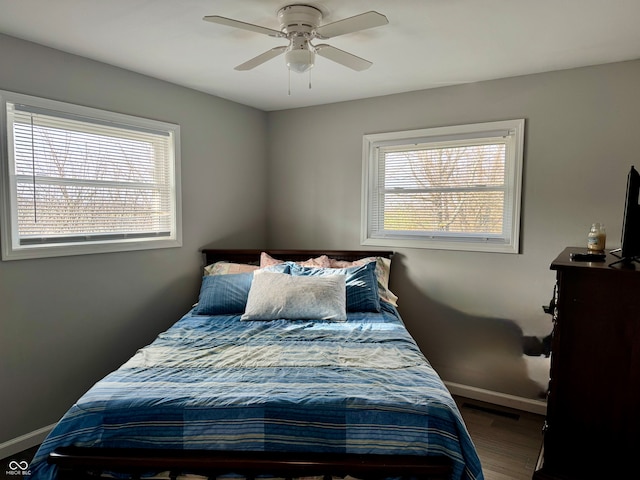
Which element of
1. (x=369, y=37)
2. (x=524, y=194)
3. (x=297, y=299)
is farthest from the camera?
(x=524, y=194)

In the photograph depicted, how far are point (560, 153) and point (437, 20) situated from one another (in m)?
1.39

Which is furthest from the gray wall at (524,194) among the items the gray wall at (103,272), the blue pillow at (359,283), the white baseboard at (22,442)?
the white baseboard at (22,442)

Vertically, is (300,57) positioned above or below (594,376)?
above

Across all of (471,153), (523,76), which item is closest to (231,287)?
(471,153)

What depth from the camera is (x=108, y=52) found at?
2.52 m

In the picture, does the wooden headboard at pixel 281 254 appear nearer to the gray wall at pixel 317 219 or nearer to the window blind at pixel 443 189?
the gray wall at pixel 317 219

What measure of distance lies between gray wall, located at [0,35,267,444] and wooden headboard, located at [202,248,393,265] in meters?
0.14

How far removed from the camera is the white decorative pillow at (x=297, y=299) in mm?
2754

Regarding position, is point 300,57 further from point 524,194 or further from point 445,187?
point 524,194

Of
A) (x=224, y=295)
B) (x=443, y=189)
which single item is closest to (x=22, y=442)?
(x=224, y=295)

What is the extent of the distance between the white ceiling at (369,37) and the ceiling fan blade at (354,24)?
12 cm

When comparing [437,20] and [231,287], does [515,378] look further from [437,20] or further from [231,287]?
[437,20]

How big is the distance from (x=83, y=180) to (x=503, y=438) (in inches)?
127

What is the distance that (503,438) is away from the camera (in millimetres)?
2646
